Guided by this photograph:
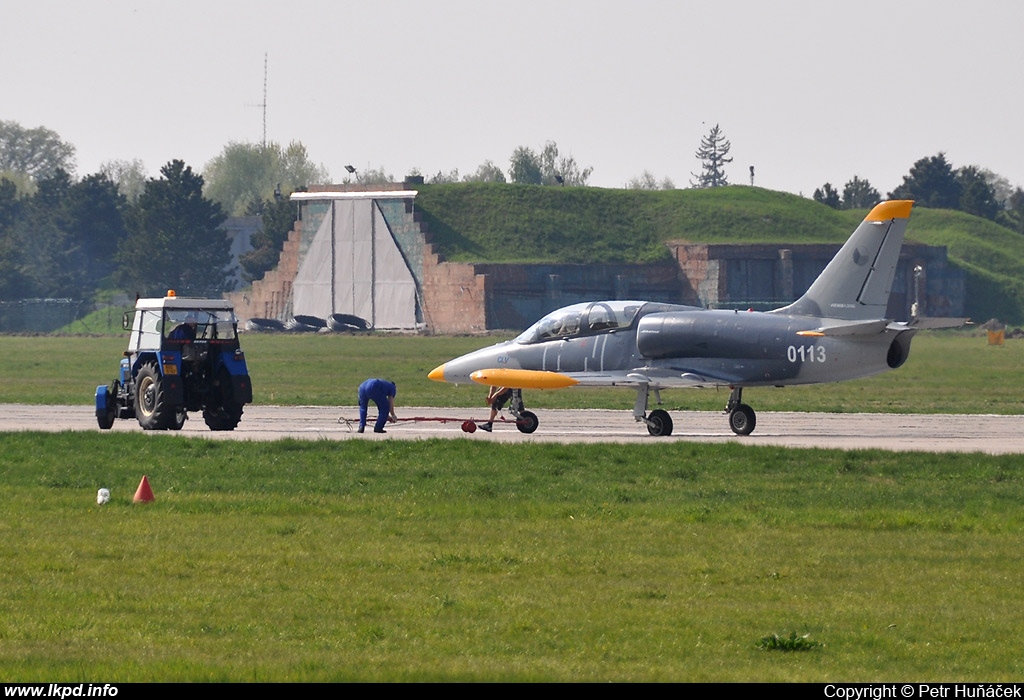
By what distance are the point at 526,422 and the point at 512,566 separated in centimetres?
1670

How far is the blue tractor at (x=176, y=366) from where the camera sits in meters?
30.2

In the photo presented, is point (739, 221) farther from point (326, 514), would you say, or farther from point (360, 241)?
point (326, 514)

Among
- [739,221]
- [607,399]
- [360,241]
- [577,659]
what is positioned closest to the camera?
[577,659]

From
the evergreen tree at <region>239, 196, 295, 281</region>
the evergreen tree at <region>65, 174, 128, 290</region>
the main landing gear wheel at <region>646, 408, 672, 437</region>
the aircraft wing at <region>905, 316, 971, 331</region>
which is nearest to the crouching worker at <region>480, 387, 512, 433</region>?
the main landing gear wheel at <region>646, 408, 672, 437</region>

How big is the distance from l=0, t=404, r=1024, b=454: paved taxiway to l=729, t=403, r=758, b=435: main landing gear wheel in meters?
0.27

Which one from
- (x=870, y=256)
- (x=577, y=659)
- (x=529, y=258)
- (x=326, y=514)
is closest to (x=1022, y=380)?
(x=870, y=256)

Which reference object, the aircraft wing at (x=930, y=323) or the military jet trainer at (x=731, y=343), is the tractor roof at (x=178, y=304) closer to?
the military jet trainer at (x=731, y=343)

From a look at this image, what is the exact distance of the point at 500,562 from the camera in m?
15.4

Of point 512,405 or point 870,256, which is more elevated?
point 870,256

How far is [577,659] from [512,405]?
21363 millimetres

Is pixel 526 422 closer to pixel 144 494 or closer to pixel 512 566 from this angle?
pixel 144 494

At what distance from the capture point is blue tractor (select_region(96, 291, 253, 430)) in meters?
30.2

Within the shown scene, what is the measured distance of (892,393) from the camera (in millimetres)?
50281

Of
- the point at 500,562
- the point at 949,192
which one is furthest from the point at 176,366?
the point at 949,192
